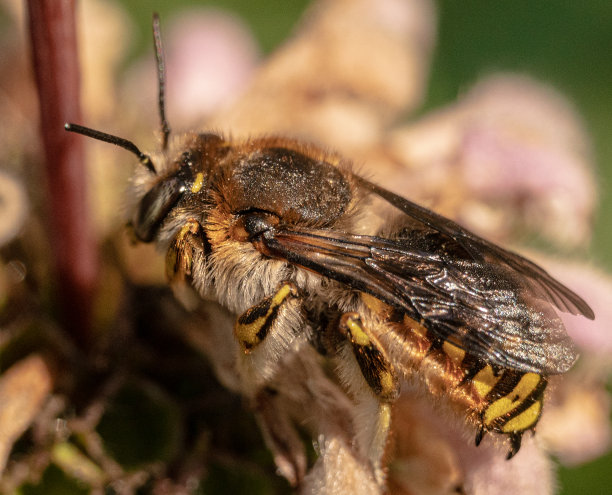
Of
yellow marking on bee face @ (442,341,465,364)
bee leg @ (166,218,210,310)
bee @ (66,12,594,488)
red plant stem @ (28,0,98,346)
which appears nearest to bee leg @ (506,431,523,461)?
bee @ (66,12,594,488)

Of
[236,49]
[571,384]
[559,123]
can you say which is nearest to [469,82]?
[559,123]

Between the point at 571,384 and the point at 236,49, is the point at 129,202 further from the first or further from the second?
the point at 236,49

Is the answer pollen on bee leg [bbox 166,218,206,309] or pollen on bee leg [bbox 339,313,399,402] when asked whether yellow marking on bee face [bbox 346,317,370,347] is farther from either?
pollen on bee leg [bbox 166,218,206,309]

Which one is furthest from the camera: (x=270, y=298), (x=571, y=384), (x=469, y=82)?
(x=469, y=82)

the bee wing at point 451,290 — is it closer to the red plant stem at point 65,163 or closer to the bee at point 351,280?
the bee at point 351,280

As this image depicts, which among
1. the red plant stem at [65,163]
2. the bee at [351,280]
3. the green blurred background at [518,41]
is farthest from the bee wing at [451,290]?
the green blurred background at [518,41]

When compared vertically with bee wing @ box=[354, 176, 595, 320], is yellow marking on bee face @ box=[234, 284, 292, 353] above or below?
below

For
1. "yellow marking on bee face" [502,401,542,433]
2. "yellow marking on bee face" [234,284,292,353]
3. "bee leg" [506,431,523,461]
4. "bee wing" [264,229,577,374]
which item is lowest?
"bee leg" [506,431,523,461]

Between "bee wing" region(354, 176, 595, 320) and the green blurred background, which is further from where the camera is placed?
the green blurred background
